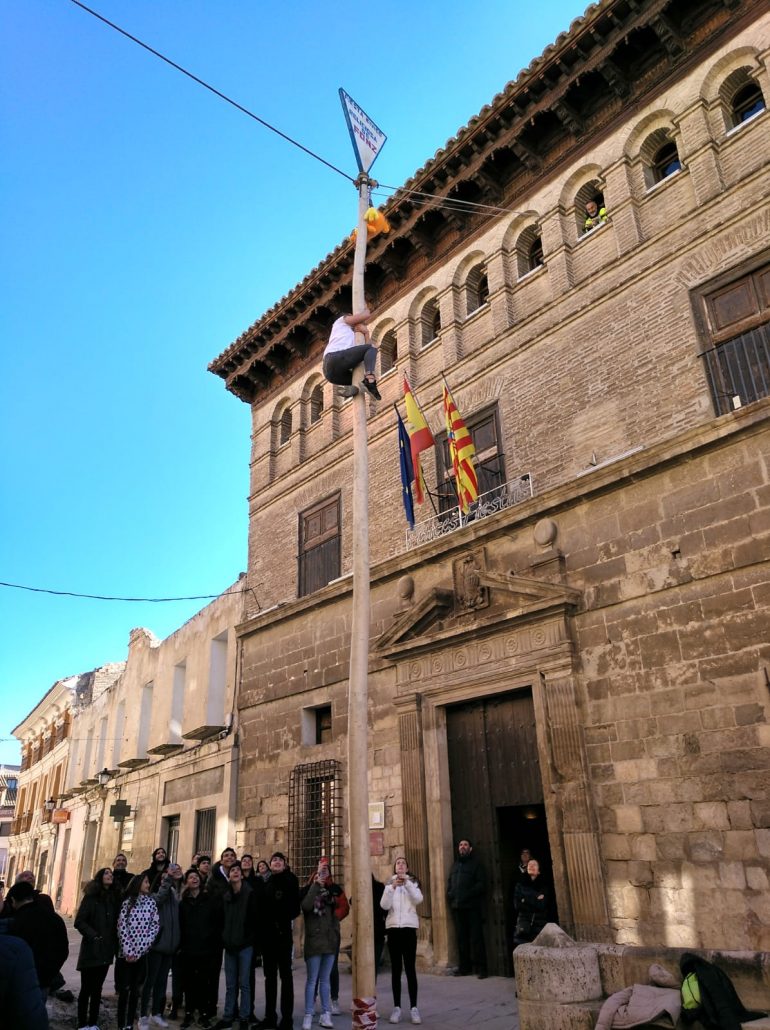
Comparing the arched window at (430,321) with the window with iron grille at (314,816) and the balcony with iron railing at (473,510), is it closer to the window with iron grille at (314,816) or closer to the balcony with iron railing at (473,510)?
the balcony with iron railing at (473,510)

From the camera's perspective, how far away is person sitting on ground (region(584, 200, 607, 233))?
461 inches

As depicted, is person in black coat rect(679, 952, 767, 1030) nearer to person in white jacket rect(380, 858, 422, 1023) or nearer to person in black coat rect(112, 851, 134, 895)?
person in white jacket rect(380, 858, 422, 1023)

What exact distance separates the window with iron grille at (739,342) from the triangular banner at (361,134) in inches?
179

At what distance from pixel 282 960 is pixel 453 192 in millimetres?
11711

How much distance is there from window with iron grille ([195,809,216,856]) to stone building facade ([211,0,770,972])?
2068 millimetres

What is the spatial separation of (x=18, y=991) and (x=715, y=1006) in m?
4.86

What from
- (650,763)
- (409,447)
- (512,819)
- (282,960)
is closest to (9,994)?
(282,960)

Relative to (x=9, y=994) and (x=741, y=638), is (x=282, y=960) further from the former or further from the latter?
(x=741, y=638)

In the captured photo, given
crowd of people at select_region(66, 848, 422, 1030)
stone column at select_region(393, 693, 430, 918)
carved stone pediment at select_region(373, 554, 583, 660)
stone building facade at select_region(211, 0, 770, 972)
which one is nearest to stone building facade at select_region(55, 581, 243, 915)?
stone building facade at select_region(211, 0, 770, 972)

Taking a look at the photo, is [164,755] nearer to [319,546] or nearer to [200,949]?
[319,546]

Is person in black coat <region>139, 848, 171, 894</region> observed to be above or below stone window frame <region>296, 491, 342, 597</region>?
below

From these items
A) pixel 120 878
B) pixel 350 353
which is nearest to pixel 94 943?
pixel 120 878

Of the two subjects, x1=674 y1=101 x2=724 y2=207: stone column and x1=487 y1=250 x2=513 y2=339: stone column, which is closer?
x1=674 y1=101 x2=724 y2=207: stone column

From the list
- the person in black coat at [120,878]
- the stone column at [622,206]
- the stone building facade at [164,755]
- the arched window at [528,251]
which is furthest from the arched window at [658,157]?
the stone building facade at [164,755]
